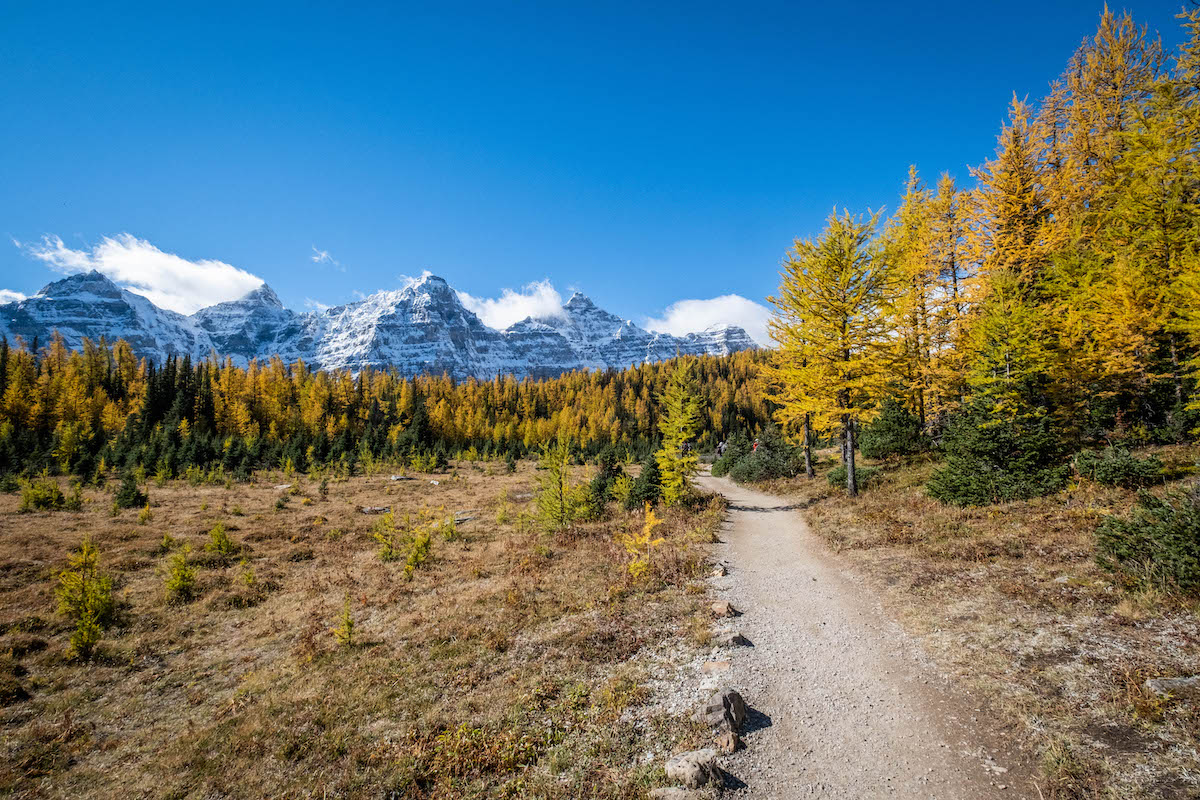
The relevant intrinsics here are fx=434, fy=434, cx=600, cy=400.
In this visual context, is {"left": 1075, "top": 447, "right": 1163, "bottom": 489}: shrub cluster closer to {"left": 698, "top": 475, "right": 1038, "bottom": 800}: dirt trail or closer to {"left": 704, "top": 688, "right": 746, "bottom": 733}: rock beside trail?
{"left": 698, "top": 475, "right": 1038, "bottom": 800}: dirt trail

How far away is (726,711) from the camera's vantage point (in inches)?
230

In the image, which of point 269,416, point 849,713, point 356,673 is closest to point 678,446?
point 849,713

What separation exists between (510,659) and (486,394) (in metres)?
120

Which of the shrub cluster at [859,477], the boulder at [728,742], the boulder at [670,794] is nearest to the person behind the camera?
the boulder at [670,794]

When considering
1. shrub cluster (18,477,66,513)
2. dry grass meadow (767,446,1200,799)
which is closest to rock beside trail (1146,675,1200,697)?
dry grass meadow (767,446,1200,799)

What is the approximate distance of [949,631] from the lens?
749 cm

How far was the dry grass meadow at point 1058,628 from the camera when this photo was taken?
4.45m

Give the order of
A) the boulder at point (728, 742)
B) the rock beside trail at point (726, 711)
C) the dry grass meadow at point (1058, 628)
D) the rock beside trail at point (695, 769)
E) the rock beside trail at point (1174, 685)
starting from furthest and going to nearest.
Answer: the rock beside trail at point (726, 711)
the boulder at point (728, 742)
the rock beside trail at point (1174, 685)
the rock beside trail at point (695, 769)
the dry grass meadow at point (1058, 628)

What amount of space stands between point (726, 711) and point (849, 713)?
5.62 feet

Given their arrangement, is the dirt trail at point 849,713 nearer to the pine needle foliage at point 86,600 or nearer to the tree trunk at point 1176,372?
the tree trunk at point 1176,372

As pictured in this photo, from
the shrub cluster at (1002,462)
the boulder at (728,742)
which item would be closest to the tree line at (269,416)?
the shrub cluster at (1002,462)

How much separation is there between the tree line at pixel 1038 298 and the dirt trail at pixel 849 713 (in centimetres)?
889

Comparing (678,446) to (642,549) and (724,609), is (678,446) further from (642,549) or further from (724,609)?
(724,609)

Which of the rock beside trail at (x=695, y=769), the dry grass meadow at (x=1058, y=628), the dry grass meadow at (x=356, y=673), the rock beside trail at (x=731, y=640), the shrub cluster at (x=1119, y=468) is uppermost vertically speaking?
the shrub cluster at (x=1119, y=468)
